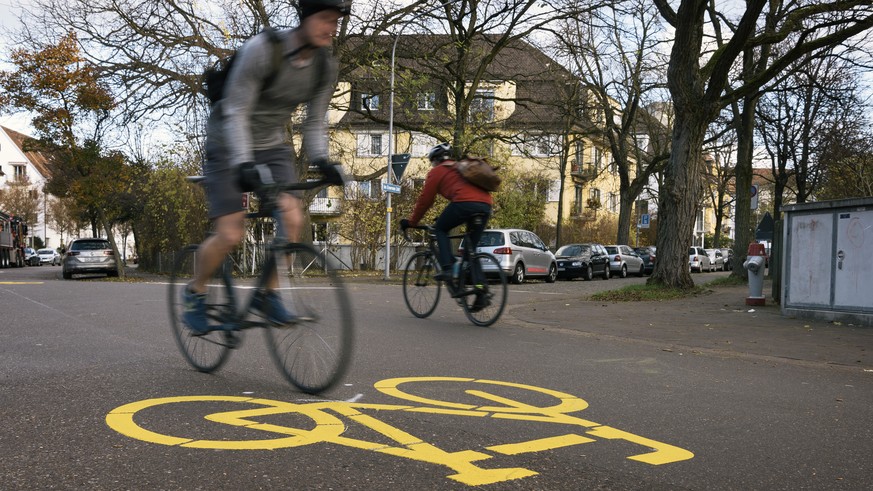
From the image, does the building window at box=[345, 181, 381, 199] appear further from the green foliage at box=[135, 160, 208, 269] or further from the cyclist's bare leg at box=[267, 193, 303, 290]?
the cyclist's bare leg at box=[267, 193, 303, 290]

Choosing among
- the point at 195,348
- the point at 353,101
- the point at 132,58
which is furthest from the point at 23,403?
the point at 353,101

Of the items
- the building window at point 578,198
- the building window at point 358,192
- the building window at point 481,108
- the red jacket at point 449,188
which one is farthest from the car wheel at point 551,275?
the building window at point 578,198

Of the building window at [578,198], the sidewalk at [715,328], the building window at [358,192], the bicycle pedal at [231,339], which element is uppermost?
the building window at [578,198]

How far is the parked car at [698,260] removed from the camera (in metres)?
48.7

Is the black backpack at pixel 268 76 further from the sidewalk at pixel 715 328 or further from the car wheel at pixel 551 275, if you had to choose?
the car wheel at pixel 551 275

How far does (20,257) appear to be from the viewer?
5597 centimetres

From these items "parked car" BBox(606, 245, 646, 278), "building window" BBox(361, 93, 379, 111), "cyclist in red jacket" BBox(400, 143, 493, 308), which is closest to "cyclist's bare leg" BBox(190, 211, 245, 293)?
"cyclist in red jacket" BBox(400, 143, 493, 308)

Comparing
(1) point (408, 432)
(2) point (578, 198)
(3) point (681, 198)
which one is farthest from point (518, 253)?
(2) point (578, 198)

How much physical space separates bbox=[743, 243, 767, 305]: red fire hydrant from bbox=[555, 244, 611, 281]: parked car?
681 inches

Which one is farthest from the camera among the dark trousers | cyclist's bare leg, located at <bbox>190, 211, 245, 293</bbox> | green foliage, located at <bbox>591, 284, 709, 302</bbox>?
green foliage, located at <bbox>591, 284, 709, 302</bbox>

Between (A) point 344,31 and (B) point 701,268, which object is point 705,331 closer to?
(A) point 344,31

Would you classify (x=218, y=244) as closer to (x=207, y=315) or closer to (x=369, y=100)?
(x=207, y=315)

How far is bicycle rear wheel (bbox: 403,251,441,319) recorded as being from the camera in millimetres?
9758

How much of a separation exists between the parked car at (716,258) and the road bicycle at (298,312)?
2043 inches
